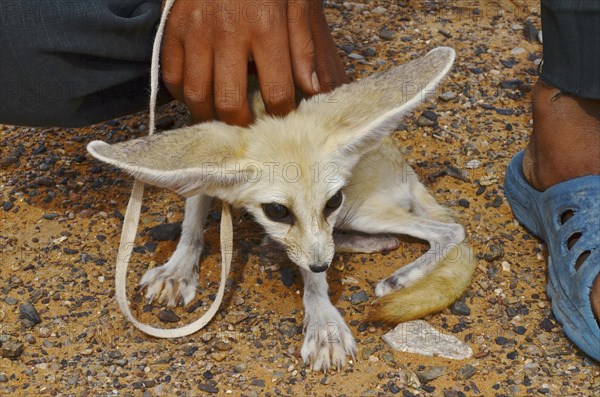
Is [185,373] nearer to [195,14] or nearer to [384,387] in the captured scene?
[384,387]

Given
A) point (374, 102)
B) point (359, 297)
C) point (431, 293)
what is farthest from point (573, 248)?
point (374, 102)

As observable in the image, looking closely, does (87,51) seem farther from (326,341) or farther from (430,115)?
(430,115)

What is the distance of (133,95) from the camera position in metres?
4.09

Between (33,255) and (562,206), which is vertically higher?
(562,206)

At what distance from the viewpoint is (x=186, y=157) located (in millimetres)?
2973

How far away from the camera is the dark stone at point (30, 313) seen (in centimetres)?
351

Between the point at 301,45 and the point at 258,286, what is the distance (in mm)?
1163

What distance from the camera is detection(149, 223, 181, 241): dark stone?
13.5 feet

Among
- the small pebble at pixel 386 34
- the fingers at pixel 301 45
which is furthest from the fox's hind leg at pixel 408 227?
the small pebble at pixel 386 34

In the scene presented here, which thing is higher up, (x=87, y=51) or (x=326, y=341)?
(x=87, y=51)

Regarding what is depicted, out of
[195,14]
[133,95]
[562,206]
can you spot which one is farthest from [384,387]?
[133,95]

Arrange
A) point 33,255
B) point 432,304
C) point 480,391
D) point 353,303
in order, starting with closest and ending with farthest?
point 480,391 < point 432,304 < point 353,303 < point 33,255

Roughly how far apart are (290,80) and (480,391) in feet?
4.64

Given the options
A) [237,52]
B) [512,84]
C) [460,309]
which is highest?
[237,52]
